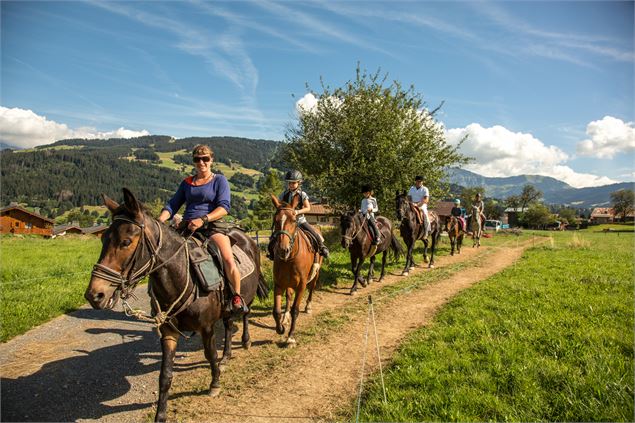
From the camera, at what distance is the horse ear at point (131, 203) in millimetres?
3637

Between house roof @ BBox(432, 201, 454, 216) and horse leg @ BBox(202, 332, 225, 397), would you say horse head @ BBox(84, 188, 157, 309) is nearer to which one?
horse leg @ BBox(202, 332, 225, 397)

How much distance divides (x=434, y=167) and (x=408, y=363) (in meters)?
16.5

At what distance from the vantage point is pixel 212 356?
511cm

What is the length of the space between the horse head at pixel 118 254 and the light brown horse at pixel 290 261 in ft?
10.3

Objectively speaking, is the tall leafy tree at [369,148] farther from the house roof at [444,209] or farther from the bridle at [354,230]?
the house roof at [444,209]

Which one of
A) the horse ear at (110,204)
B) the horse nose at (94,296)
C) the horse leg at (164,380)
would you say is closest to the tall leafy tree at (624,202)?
the horse leg at (164,380)

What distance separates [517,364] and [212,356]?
15.5ft

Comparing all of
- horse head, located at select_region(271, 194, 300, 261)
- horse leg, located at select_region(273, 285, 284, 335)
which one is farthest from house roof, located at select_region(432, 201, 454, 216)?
horse head, located at select_region(271, 194, 300, 261)

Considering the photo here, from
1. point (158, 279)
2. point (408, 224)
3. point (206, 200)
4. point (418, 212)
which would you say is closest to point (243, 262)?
point (206, 200)

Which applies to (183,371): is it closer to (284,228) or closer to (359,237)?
(284,228)

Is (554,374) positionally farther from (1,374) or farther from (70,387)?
(1,374)

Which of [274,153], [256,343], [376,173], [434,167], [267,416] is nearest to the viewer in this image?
[267,416]

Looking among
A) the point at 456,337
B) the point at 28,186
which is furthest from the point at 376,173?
the point at 28,186

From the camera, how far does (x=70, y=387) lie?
17.9ft
